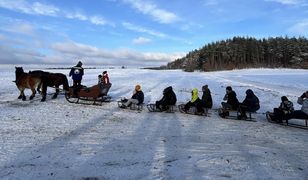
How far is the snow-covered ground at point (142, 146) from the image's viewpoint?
6223 millimetres

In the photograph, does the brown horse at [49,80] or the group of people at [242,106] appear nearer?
the group of people at [242,106]

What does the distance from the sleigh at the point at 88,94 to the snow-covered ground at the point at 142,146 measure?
1925 mm

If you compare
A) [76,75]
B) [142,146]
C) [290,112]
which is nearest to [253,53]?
[76,75]

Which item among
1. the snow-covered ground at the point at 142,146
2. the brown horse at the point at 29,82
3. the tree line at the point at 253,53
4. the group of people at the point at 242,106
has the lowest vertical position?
the snow-covered ground at the point at 142,146

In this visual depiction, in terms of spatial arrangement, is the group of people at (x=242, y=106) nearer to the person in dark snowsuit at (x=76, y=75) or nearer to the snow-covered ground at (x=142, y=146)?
the snow-covered ground at (x=142, y=146)

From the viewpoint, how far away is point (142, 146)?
26.3 ft

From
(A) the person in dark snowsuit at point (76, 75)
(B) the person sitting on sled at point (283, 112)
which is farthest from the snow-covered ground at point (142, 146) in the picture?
(A) the person in dark snowsuit at point (76, 75)

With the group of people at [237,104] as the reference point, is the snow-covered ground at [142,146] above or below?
below

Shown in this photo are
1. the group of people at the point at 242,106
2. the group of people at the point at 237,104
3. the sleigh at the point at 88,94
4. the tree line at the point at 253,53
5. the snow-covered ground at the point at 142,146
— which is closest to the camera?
the snow-covered ground at the point at 142,146

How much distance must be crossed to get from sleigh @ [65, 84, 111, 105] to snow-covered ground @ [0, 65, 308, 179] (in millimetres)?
1925

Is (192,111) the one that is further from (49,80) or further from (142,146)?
(49,80)

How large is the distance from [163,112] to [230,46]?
113470 millimetres

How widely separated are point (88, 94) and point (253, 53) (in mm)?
106319

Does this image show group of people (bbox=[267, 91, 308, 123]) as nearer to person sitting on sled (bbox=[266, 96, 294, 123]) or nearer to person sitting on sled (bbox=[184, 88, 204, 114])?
person sitting on sled (bbox=[266, 96, 294, 123])
